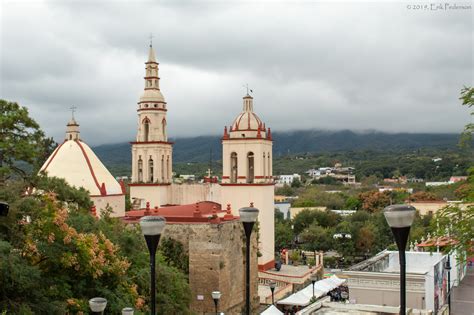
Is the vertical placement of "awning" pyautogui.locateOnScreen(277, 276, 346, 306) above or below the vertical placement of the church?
below

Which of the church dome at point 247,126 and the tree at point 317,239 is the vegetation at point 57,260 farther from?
the tree at point 317,239

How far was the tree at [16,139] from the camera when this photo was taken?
49.9 feet

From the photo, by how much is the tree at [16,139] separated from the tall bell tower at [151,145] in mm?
15236

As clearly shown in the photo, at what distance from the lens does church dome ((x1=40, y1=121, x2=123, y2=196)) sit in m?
22.9

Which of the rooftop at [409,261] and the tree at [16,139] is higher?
the tree at [16,139]

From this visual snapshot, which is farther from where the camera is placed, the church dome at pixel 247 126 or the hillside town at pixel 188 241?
the church dome at pixel 247 126

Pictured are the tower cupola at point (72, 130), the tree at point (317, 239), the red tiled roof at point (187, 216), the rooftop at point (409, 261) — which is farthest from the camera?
the tree at point (317, 239)

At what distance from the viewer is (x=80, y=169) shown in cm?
2320

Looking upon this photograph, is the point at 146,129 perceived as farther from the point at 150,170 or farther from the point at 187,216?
the point at 187,216

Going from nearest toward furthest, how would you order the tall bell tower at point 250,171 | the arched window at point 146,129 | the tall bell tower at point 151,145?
the tall bell tower at point 250,171 < the tall bell tower at point 151,145 < the arched window at point 146,129

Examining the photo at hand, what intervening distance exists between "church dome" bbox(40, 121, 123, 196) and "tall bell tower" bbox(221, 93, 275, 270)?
6988mm

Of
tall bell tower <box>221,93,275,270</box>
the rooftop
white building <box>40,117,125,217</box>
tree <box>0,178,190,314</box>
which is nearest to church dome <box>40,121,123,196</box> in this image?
white building <box>40,117,125,217</box>

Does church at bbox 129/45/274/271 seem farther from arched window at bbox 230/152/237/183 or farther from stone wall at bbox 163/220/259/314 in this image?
stone wall at bbox 163/220/259/314

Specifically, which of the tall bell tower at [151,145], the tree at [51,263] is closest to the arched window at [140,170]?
the tall bell tower at [151,145]
